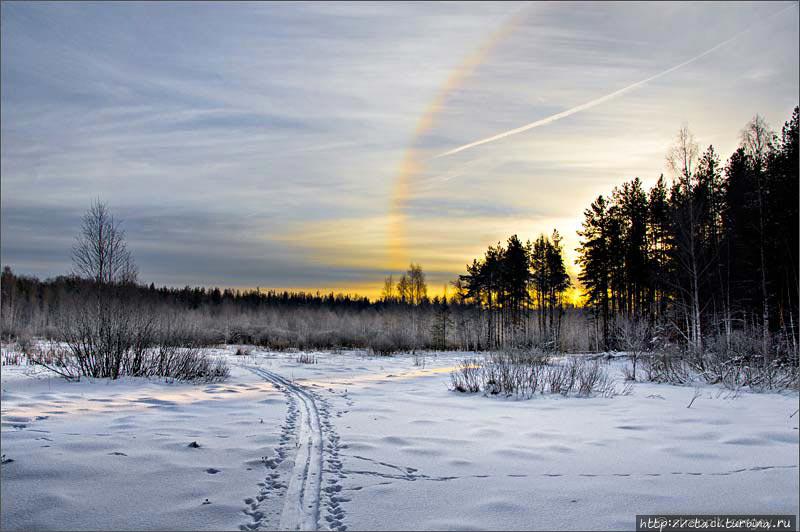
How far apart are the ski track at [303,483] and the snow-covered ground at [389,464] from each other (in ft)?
0.09

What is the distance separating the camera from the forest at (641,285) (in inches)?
706

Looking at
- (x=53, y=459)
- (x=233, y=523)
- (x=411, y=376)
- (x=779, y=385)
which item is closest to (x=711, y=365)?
(x=779, y=385)

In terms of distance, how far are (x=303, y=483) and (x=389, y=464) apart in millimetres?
1259

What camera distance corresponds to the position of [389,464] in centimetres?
683

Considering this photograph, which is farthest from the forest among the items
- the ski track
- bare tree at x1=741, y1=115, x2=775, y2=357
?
the ski track

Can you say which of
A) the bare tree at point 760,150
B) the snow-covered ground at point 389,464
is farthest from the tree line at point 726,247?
the snow-covered ground at point 389,464

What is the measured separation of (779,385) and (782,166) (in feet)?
60.5

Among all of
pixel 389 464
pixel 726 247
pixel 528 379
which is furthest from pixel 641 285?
pixel 389 464

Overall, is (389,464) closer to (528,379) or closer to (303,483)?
(303,483)

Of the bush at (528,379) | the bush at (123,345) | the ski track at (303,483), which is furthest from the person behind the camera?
the bush at (123,345)

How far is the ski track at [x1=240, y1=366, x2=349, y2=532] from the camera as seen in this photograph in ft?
16.0

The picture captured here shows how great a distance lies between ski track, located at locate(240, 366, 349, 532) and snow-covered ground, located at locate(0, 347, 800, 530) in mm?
27

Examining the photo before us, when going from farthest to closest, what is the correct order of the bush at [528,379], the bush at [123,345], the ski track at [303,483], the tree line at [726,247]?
1. the tree line at [726,247]
2. the bush at [123,345]
3. the bush at [528,379]
4. the ski track at [303,483]

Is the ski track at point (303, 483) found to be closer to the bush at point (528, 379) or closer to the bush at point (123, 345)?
the bush at point (528, 379)
